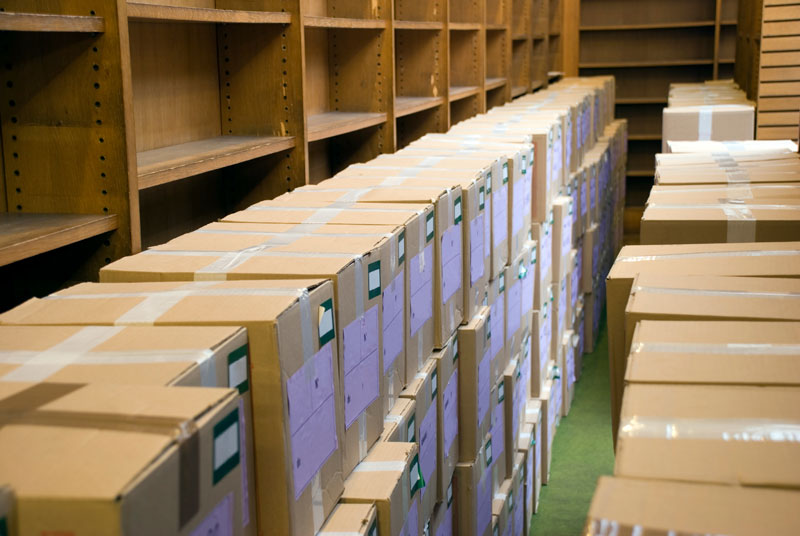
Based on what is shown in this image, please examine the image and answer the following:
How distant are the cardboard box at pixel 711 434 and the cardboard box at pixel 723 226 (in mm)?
1033

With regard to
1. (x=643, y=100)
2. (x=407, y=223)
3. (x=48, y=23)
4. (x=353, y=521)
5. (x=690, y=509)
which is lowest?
(x=353, y=521)

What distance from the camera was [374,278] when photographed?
1.79m

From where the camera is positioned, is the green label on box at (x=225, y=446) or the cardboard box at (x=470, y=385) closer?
the green label on box at (x=225, y=446)

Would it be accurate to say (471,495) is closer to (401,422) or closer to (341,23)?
(401,422)

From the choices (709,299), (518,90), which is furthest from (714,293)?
(518,90)

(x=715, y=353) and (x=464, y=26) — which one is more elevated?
(x=464, y=26)

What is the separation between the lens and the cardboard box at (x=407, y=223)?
6.81 feet

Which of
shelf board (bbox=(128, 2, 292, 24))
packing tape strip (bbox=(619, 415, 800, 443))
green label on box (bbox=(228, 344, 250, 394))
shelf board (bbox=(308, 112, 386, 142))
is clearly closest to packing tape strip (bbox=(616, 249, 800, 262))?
packing tape strip (bbox=(619, 415, 800, 443))

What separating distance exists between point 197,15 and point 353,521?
124 centimetres

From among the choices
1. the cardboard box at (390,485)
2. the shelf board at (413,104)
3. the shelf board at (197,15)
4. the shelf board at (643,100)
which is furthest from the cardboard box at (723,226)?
the shelf board at (643,100)

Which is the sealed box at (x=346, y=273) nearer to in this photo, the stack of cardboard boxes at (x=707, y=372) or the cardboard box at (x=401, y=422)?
the cardboard box at (x=401, y=422)

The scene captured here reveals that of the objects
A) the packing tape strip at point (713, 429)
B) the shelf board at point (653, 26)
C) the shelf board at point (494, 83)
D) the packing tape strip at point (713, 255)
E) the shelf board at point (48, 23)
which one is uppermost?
the shelf board at point (653, 26)

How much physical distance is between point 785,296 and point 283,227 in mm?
1022

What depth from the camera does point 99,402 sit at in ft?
3.30
